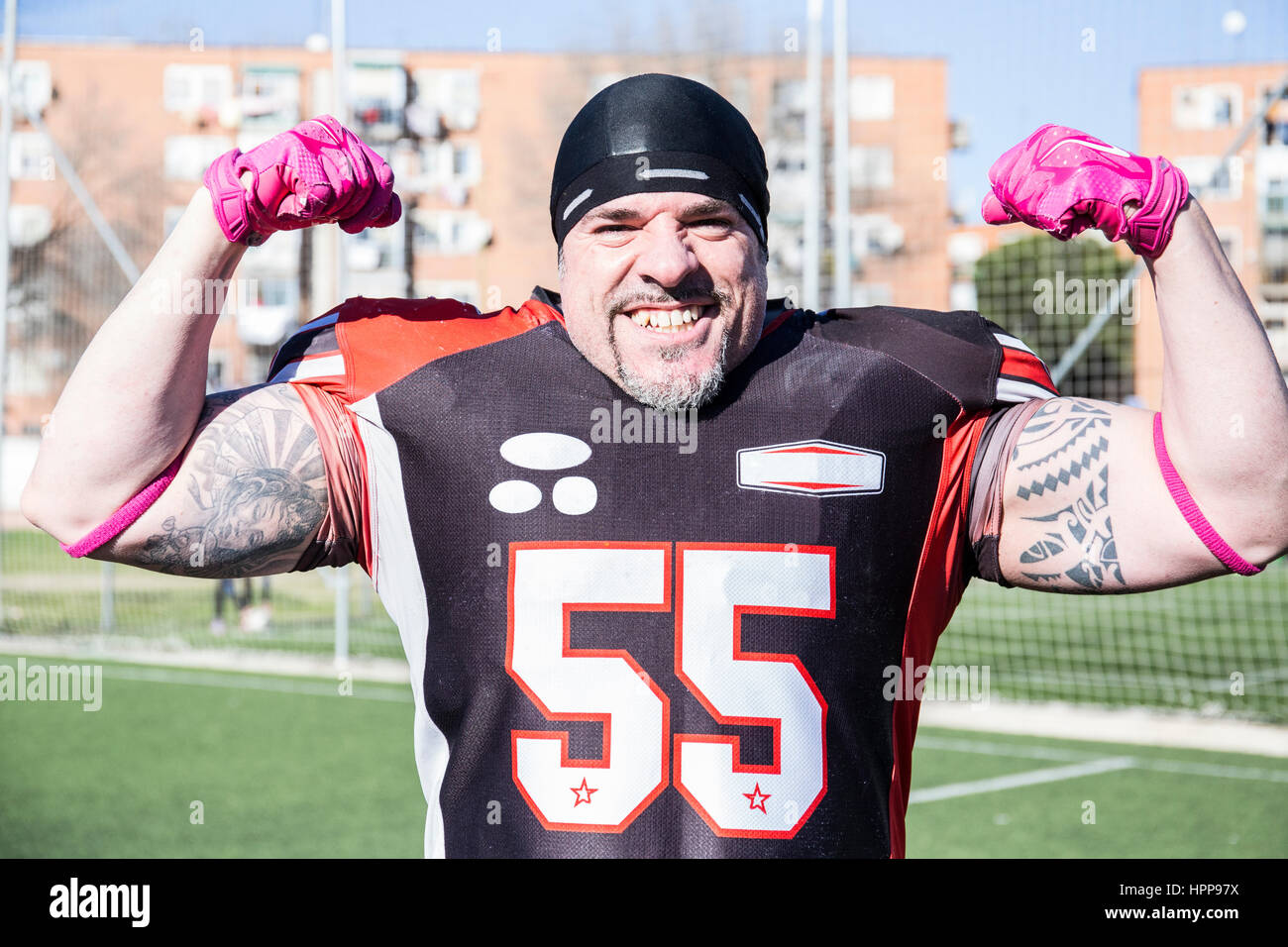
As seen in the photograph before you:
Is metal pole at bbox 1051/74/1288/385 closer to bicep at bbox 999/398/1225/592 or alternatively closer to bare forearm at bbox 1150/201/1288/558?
bicep at bbox 999/398/1225/592

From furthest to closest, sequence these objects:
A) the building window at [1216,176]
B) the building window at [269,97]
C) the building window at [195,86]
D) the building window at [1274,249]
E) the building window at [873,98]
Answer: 1. the building window at [873,98]
2. the building window at [195,86]
3. the building window at [269,97]
4. the building window at [1274,249]
5. the building window at [1216,176]

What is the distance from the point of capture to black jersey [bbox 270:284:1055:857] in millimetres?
1875

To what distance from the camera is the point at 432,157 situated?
72.0 feet

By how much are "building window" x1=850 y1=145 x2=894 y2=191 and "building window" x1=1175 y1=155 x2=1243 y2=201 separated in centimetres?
576

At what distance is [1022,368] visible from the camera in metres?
2.11

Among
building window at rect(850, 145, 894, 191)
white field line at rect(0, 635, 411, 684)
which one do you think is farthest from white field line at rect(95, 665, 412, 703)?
building window at rect(850, 145, 894, 191)

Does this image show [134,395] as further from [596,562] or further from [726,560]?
[726,560]

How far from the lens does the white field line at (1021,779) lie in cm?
615

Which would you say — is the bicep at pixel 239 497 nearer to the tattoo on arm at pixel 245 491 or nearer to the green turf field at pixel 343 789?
the tattoo on arm at pixel 245 491

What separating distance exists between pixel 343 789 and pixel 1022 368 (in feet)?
15.8

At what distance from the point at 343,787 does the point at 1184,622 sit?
29.6ft

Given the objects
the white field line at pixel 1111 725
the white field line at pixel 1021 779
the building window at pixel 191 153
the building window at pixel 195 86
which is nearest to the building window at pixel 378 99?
the building window at pixel 195 86

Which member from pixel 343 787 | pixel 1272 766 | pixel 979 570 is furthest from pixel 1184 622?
pixel 979 570

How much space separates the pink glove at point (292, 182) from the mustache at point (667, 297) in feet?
1.32
